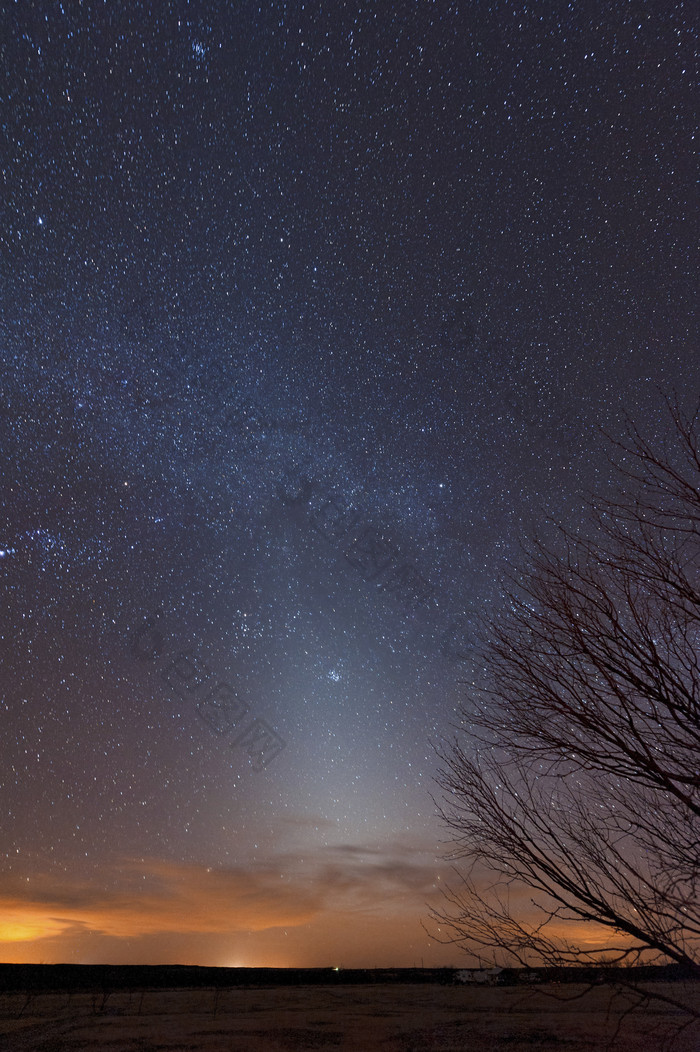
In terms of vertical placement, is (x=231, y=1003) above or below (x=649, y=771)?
below

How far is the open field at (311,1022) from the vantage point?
580 inches

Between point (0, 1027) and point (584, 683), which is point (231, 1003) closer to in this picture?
point (0, 1027)

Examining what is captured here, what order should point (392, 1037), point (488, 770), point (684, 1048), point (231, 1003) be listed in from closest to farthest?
point (488, 770) → point (684, 1048) → point (392, 1037) → point (231, 1003)

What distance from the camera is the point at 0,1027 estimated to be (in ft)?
56.2

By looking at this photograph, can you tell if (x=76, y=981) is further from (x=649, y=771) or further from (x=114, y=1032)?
(x=649, y=771)

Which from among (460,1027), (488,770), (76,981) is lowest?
(460,1027)

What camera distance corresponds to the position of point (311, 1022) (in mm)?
18516

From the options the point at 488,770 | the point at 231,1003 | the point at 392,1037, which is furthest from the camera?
the point at 231,1003

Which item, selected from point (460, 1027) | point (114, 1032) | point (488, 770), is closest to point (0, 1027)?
point (114, 1032)

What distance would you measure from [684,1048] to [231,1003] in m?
20.5

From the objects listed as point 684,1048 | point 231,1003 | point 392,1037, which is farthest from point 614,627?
point 231,1003

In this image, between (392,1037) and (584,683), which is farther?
(392,1037)

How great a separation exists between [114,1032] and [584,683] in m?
17.5

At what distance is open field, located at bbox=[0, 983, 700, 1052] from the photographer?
14.7 metres
